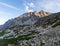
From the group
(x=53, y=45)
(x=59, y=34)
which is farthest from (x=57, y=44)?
(x=59, y=34)

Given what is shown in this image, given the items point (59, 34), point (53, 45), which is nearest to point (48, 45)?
point (53, 45)

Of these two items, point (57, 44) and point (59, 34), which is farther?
point (59, 34)

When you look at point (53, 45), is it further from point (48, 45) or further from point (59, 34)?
point (59, 34)

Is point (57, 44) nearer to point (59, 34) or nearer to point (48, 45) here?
point (48, 45)

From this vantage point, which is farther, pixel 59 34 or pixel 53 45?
pixel 59 34

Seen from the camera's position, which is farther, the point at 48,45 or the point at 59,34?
the point at 59,34

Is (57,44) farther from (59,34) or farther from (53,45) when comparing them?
(59,34)
